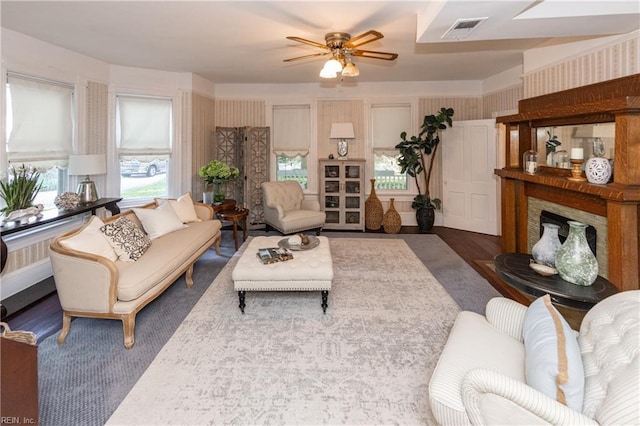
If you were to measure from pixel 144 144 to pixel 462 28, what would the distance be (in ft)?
15.3

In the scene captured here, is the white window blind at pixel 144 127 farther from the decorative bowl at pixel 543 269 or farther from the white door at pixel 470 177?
the decorative bowl at pixel 543 269

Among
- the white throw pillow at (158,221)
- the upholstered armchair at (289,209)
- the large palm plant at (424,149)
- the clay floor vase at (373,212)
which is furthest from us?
the clay floor vase at (373,212)

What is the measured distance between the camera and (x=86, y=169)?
162 inches

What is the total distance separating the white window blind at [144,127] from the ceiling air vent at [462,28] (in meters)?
4.33

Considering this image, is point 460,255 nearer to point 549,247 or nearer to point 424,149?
point 549,247

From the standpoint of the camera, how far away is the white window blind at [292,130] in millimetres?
6646

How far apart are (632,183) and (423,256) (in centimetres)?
250

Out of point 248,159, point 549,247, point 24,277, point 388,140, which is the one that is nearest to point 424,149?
point 388,140

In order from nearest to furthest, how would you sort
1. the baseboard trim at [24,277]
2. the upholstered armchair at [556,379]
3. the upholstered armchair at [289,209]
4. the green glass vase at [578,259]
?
the upholstered armchair at [556,379]
the green glass vase at [578,259]
the baseboard trim at [24,277]
the upholstered armchair at [289,209]

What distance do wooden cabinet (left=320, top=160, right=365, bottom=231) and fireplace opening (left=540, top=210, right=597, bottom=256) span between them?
3.10m

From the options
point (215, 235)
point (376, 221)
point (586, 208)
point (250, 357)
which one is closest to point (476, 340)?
point (250, 357)

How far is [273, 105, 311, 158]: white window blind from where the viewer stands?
21.8 ft

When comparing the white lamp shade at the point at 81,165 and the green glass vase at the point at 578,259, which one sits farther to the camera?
the white lamp shade at the point at 81,165

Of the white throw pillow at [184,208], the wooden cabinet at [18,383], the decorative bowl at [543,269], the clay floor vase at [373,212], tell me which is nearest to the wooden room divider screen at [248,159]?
the white throw pillow at [184,208]
